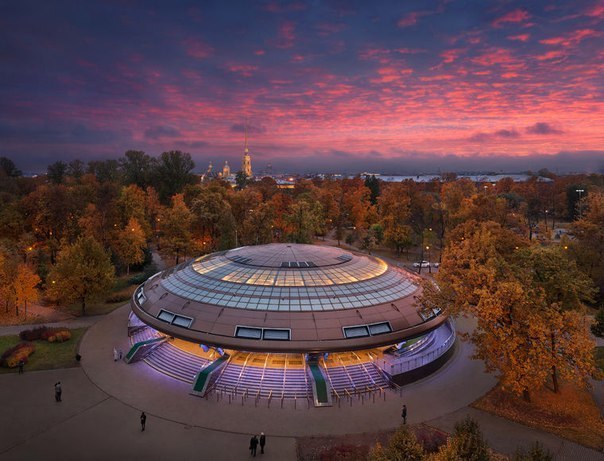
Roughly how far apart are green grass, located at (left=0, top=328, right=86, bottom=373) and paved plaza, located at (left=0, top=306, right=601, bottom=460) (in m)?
1.20

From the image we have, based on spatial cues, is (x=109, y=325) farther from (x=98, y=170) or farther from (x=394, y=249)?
(x=98, y=170)

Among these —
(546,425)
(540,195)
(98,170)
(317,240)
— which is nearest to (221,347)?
(546,425)

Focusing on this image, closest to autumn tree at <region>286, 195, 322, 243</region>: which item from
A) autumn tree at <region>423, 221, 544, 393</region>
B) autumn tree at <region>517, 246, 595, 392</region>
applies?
autumn tree at <region>517, 246, 595, 392</region>

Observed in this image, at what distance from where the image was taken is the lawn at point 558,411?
2603 centimetres

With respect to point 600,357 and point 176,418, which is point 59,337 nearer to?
point 176,418

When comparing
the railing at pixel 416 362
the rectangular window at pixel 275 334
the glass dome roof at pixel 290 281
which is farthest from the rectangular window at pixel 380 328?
the rectangular window at pixel 275 334

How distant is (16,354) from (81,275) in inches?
532

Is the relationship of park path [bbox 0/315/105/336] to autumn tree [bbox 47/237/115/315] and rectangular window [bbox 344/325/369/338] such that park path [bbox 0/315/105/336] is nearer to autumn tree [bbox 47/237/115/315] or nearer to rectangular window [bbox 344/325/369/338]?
autumn tree [bbox 47/237/115/315]

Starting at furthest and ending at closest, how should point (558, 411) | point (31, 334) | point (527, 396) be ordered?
point (31, 334) < point (527, 396) < point (558, 411)

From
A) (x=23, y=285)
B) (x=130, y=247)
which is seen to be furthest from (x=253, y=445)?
(x=130, y=247)

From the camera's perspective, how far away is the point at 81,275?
1865 inches

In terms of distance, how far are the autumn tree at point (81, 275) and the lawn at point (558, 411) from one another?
44.0 meters

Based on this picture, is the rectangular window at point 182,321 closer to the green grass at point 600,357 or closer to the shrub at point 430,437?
the shrub at point 430,437

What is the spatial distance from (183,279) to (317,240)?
6808cm
